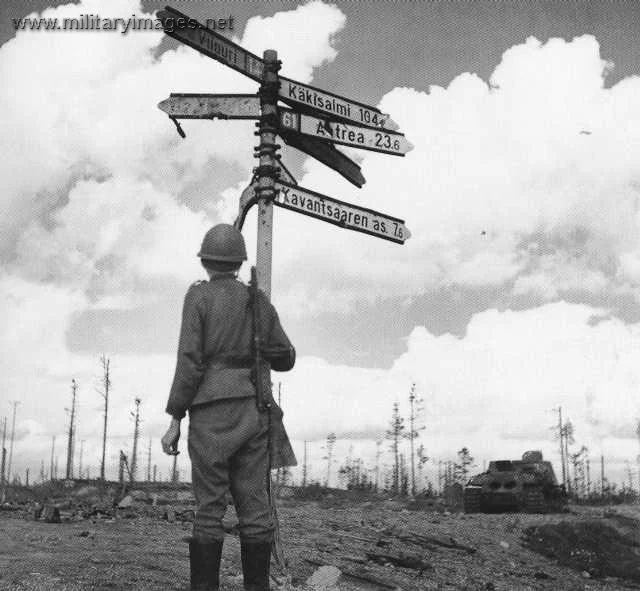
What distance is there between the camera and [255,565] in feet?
15.2

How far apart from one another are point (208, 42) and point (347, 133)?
5.22ft

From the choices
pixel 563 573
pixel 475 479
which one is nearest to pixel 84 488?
pixel 475 479

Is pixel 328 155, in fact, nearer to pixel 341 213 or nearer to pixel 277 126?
pixel 341 213

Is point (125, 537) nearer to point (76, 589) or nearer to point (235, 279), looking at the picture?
point (76, 589)

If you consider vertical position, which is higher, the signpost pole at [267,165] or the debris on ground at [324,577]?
the signpost pole at [267,165]

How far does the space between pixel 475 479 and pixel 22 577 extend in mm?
18144

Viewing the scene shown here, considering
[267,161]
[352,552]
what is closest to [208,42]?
[267,161]

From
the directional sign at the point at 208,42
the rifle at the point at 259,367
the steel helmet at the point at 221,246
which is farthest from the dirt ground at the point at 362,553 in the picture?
the directional sign at the point at 208,42

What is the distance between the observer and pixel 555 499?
858 inches

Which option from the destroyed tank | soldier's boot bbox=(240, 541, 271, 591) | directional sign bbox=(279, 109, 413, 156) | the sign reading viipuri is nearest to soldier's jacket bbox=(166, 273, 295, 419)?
soldier's boot bbox=(240, 541, 271, 591)

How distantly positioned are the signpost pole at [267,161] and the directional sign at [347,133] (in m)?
0.18

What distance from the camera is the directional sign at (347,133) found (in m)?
7.24

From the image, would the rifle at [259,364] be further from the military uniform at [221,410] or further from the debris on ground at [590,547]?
the debris on ground at [590,547]

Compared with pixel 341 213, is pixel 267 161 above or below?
above
